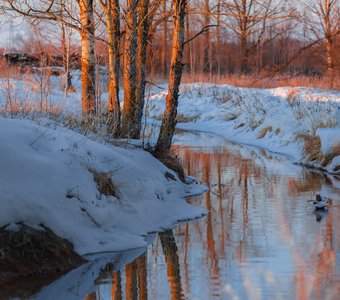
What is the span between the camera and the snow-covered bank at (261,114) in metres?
15.8

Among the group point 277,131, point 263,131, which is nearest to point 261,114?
point 263,131

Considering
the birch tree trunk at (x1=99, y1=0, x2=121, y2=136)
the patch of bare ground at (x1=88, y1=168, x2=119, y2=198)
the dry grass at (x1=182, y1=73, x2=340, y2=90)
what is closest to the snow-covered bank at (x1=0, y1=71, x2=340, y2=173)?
the birch tree trunk at (x1=99, y1=0, x2=121, y2=136)

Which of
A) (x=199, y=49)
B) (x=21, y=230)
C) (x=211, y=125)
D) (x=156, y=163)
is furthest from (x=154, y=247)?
(x=199, y=49)

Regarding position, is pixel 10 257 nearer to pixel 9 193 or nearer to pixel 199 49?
pixel 9 193

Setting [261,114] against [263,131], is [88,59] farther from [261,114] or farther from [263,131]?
[261,114]

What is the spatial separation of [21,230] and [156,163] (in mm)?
4200

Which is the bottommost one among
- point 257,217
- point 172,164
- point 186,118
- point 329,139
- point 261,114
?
point 257,217

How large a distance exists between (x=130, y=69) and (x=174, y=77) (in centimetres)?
127

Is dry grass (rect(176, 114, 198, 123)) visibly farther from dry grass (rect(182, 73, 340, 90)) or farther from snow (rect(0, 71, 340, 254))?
snow (rect(0, 71, 340, 254))

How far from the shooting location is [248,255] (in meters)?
6.32

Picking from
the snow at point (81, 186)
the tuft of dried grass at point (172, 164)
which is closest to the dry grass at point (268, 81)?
the snow at point (81, 186)

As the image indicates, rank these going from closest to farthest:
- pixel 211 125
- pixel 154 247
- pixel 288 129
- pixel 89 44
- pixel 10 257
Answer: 1. pixel 10 257
2. pixel 154 247
3. pixel 89 44
4. pixel 288 129
5. pixel 211 125

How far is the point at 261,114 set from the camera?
21.5 metres

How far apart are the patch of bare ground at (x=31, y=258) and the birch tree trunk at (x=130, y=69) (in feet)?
16.2
